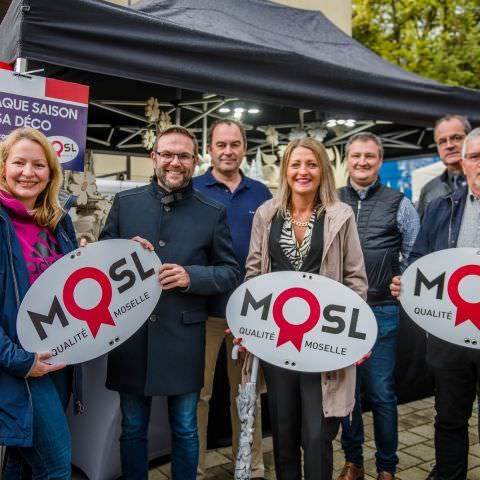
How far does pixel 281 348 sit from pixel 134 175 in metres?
7.31

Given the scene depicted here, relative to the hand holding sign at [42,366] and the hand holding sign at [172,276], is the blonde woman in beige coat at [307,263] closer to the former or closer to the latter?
the hand holding sign at [172,276]

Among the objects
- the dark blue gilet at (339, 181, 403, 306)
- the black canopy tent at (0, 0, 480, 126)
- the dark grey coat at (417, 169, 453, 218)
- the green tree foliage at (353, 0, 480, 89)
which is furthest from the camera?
the green tree foliage at (353, 0, 480, 89)

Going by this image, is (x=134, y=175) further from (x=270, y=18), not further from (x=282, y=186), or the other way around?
(x=282, y=186)

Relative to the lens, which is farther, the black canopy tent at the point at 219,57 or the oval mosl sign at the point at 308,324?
the black canopy tent at the point at 219,57

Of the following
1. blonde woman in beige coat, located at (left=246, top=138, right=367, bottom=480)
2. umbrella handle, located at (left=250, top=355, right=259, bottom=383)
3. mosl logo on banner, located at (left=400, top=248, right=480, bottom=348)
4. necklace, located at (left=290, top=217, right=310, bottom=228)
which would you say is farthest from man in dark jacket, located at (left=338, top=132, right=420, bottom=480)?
umbrella handle, located at (left=250, top=355, right=259, bottom=383)

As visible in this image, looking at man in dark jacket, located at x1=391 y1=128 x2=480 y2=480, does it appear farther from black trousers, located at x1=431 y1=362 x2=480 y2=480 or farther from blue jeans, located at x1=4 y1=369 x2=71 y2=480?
blue jeans, located at x1=4 y1=369 x2=71 y2=480

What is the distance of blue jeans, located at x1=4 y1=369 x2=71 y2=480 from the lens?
5.01 ft

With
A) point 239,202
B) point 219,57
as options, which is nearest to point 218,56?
point 219,57

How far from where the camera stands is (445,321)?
1987mm

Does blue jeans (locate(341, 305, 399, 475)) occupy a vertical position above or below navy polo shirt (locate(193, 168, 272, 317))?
below

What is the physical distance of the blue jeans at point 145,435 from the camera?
6.42 feet

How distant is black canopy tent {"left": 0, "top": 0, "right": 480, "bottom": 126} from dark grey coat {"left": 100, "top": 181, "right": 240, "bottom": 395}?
76cm

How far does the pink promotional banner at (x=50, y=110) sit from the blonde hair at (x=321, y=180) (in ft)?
3.12

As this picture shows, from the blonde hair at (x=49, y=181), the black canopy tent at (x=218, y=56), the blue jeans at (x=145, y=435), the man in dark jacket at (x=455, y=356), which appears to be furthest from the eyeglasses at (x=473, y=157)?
the blonde hair at (x=49, y=181)
